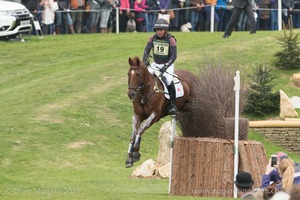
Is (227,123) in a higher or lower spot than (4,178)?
higher

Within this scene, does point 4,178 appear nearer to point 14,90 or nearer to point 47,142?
point 47,142

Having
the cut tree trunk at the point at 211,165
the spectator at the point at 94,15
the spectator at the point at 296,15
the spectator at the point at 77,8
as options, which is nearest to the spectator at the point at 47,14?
the spectator at the point at 77,8

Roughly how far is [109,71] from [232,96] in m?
13.8

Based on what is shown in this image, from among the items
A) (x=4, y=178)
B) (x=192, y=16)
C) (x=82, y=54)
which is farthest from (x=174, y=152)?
(x=192, y=16)

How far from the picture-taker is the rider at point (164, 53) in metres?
24.4

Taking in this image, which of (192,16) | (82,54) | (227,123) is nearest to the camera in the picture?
(227,123)

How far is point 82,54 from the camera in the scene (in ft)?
143

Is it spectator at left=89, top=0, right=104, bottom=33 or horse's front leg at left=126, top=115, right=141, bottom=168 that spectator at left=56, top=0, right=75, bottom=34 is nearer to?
spectator at left=89, top=0, right=104, bottom=33

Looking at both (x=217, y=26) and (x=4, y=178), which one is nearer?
(x=4, y=178)

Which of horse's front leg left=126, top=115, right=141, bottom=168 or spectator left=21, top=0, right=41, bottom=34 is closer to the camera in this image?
horse's front leg left=126, top=115, right=141, bottom=168

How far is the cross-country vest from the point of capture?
24469 millimetres

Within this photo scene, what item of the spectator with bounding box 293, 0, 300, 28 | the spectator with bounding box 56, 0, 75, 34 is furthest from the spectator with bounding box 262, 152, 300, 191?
the spectator with bounding box 293, 0, 300, 28

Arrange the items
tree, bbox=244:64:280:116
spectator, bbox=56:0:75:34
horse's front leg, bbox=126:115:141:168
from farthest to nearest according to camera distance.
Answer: spectator, bbox=56:0:75:34
tree, bbox=244:64:280:116
horse's front leg, bbox=126:115:141:168

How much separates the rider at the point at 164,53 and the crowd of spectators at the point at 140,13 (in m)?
19.8
